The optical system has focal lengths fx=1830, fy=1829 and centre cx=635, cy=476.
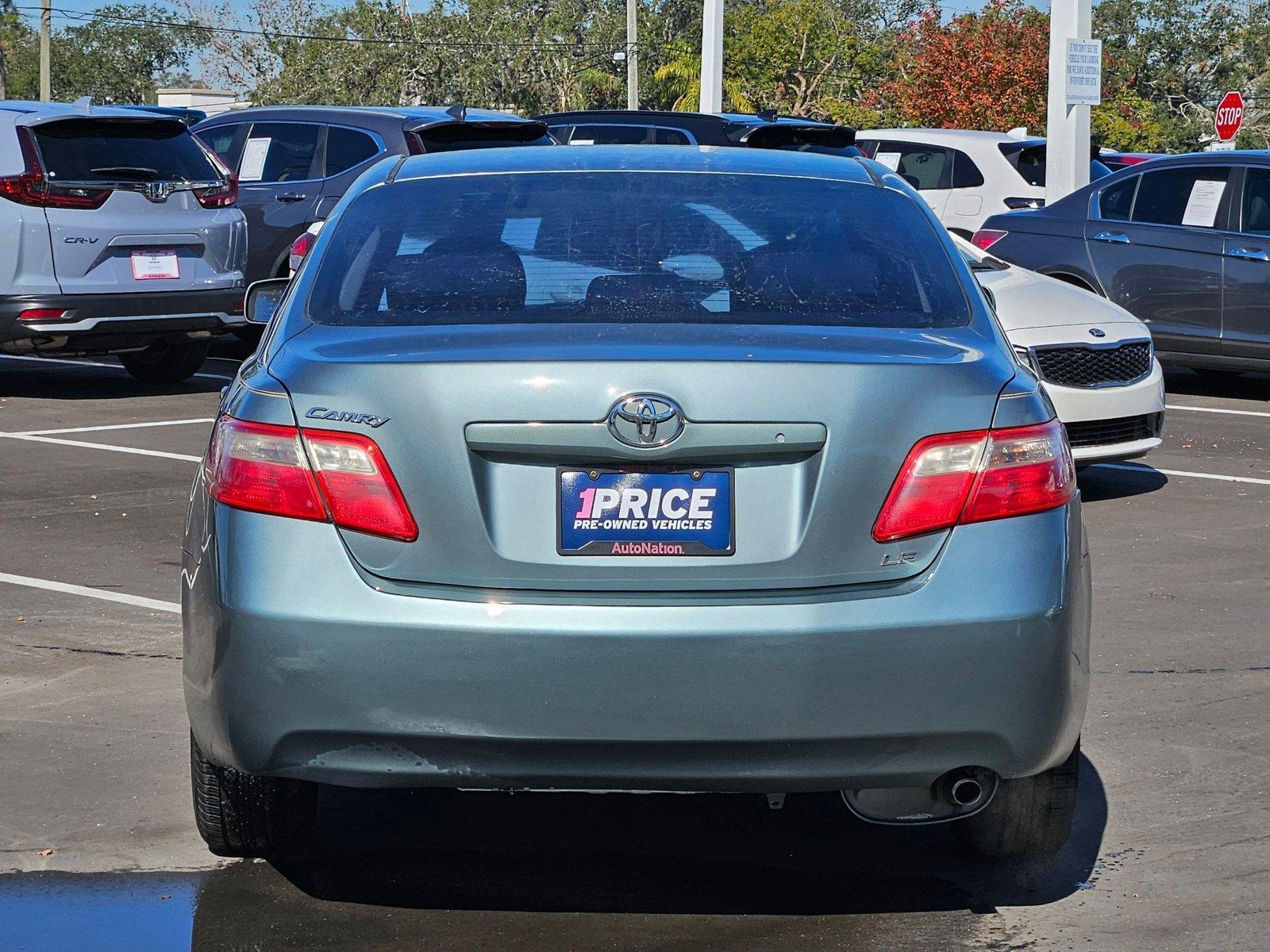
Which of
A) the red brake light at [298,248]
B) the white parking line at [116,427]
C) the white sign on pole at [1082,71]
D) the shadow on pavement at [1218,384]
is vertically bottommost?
the shadow on pavement at [1218,384]

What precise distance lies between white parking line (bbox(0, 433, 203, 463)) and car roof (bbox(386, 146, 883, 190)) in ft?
17.6

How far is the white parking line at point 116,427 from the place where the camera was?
35.1 ft

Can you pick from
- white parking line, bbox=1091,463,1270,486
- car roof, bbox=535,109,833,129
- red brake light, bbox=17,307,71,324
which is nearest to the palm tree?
car roof, bbox=535,109,833,129

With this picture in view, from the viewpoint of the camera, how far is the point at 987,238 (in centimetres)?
1294

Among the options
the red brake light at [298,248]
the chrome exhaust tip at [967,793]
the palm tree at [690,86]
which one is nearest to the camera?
the chrome exhaust tip at [967,793]

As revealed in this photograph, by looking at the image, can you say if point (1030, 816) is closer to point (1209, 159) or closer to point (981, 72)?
point (1209, 159)

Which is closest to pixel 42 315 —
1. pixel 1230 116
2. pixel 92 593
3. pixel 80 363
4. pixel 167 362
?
pixel 167 362

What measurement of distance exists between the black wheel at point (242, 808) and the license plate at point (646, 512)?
3.34 ft

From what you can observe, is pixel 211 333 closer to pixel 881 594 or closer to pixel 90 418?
pixel 90 418

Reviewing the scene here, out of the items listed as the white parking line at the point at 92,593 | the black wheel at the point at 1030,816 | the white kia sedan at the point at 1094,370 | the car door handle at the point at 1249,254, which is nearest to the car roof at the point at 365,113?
the car door handle at the point at 1249,254

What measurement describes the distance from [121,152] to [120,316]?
118cm

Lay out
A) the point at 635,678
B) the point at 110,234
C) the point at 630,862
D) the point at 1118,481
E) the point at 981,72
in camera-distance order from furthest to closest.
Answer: the point at 981,72, the point at 110,234, the point at 1118,481, the point at 630,862, the point at 635,678

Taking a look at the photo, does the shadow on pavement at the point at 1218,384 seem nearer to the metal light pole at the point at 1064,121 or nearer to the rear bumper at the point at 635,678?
the metal light pole at the point at 1064,121

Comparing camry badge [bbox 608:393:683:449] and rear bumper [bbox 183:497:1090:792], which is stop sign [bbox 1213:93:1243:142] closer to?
rear bumper [bbox 183:497:1090:792]
